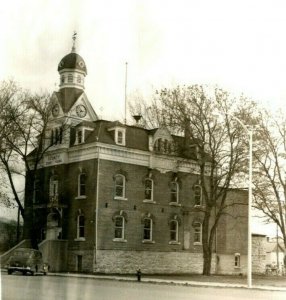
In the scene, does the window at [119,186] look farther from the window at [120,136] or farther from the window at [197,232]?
A: the window at [197,232]

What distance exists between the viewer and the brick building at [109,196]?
2808 cm

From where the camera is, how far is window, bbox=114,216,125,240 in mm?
28531

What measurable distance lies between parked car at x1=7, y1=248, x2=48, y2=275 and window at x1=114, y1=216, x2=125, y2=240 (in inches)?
210

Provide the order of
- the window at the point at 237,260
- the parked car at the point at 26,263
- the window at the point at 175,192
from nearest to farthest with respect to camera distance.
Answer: the parked car at the point at 26,263
the window at the point at 175,192
the window at the point at 237,260

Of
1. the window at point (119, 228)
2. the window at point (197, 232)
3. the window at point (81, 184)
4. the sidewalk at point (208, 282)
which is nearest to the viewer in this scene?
the sidewalk at point (208, 282)

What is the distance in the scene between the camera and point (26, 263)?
76.3 ft

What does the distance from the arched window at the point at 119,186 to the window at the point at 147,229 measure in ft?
6.69

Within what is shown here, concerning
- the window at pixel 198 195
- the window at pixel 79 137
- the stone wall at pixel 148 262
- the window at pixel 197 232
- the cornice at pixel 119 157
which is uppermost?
the window at pixel 79 137

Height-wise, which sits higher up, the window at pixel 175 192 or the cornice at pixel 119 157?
the cornice at pixel 119 157

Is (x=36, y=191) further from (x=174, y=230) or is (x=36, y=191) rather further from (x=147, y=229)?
(x=174, y=230)

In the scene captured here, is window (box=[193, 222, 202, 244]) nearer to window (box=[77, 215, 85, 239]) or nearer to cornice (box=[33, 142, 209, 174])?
cornice (box=[33, 142, 209, 174])

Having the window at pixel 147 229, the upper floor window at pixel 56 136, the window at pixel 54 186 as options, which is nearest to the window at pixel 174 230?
the window at pixel 147 229

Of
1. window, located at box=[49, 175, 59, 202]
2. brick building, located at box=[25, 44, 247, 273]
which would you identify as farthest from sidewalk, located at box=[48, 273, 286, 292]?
window, located at box=[49, 175, 59, 202]

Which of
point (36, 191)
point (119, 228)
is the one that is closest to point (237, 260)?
point (119, 228)
